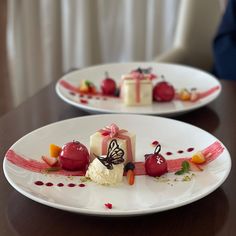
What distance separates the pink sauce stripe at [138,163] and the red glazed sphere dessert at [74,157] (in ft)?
0.04

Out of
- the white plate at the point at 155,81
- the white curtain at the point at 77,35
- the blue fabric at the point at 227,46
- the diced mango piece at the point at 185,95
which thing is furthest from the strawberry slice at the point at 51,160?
the white curtain at the point at 77,35

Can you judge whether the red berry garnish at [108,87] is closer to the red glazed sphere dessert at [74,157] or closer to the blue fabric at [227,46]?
the red glazed sphere dessert at [74,157]

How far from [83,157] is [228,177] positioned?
0.28 metres

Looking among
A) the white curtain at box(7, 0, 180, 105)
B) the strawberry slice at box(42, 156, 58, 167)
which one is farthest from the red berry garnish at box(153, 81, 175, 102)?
the white curtain at box(7, 0, 180, 105)

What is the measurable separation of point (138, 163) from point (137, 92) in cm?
39

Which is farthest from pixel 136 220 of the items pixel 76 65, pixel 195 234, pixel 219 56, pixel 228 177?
pixel 76 65

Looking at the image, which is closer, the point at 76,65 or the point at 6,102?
the point at 6,102

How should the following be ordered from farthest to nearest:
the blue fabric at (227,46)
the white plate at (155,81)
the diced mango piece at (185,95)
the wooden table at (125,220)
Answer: the blue fabric at (227,46) → the diced mango piece at (185,95) → the white plate at (155,81) → the wooden table at (125,220)

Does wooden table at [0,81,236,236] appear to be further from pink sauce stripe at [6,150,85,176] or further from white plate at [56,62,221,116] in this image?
white plate at [56,62,221,116]

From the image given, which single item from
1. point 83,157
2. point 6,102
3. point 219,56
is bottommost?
point 6,102

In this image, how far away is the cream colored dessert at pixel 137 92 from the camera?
1.40 m

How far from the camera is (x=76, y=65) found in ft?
8.59

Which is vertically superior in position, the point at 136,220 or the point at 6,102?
the point at 136,220

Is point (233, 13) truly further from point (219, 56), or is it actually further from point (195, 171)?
point (195, 171)
